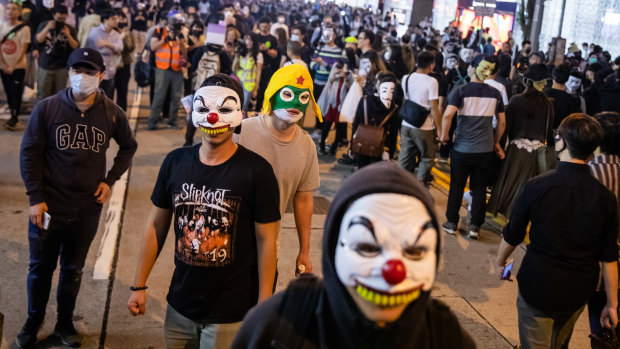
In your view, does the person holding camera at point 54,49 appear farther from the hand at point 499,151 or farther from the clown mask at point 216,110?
the clown mask at point 216,110

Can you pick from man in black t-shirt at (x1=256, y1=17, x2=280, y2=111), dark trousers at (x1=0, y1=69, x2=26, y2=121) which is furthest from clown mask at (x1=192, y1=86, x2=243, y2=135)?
man in black t-shirt at (x1=256, y1=17, x2=280, y2=111)

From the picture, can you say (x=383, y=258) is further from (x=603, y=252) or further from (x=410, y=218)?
(x=603, y=252)

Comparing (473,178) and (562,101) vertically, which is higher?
(562,101)

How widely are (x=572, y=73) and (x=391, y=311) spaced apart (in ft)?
32.7

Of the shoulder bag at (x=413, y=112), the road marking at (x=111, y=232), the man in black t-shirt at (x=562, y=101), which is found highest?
the man in black t-shirt at (x=562, y=101)

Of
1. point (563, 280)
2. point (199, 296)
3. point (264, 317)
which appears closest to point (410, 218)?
point (264, 317)

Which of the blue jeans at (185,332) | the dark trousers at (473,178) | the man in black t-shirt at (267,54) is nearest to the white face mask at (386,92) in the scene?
the dark trousers at (473,178)

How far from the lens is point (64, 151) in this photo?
4641 mm

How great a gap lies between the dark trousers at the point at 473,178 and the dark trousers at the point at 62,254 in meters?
4.50

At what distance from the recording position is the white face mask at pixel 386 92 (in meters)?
8.51

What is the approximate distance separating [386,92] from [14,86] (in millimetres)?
6211

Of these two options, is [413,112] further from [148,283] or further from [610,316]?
[610,316]

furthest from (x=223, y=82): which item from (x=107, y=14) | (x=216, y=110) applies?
(x=107, y=14)

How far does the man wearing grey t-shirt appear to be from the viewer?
424cm
